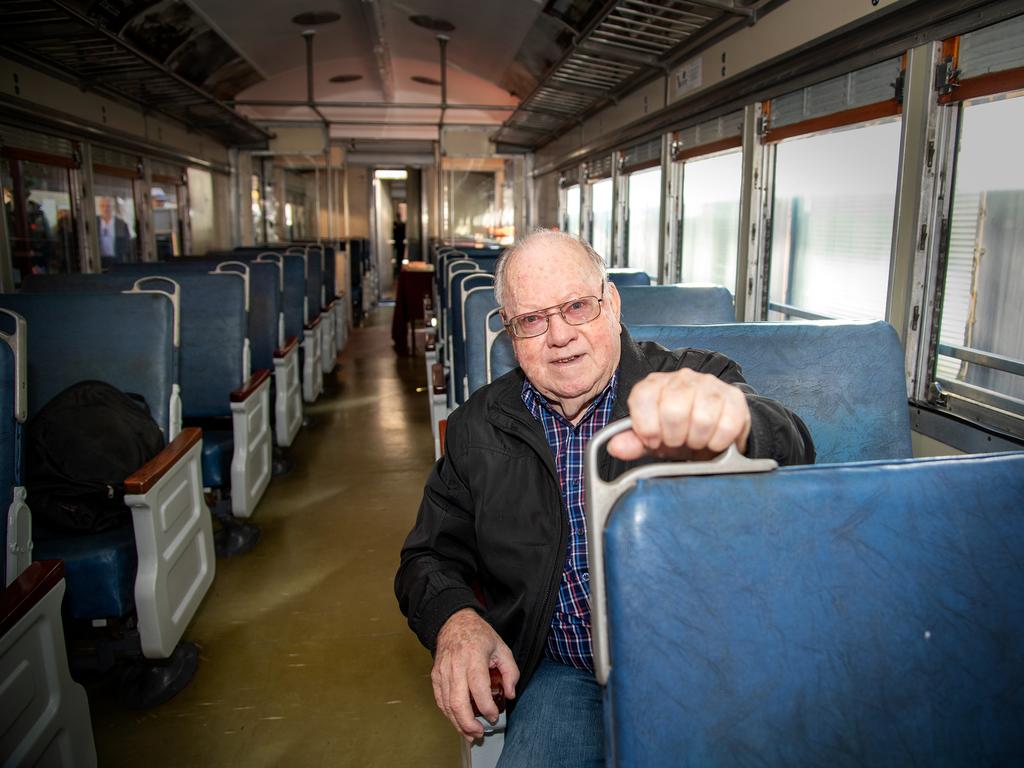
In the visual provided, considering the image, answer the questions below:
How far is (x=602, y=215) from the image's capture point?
8.01m

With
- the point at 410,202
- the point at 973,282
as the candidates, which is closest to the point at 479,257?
the point at 973,282

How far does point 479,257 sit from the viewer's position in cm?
633

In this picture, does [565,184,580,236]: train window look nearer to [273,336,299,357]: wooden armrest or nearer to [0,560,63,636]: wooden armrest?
[273,336,299,357]: wooden armrest

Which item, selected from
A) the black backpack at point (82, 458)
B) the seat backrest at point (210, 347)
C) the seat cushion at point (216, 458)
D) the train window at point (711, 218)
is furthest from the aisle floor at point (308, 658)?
the train window at point (711, 218)

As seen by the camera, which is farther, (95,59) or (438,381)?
(95,59)

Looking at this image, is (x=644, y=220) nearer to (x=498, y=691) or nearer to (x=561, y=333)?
(x=561, y=333)

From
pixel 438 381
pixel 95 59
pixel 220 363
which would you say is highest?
pixel 95 59

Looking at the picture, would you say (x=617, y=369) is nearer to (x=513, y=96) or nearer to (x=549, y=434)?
(x=549, y=434)

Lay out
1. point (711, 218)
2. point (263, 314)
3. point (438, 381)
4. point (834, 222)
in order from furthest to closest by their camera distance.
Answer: point (711, 218), point (263, 314), point (438, 381), point (834, 222)

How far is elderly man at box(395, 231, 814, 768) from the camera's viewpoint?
4.43ft

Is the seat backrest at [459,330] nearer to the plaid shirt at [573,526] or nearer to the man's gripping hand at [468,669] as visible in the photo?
the plaid shirt at [573,526]

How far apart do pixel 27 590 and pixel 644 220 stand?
584cm

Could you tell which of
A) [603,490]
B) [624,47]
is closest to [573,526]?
[603,490]

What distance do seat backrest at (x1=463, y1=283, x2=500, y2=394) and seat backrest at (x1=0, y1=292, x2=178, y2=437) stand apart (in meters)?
1.16
